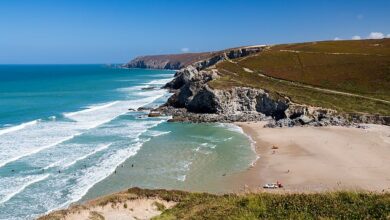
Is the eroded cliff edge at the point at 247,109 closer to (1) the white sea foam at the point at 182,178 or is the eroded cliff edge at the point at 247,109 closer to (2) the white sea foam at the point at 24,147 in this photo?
(2) the white sea foam at the point at 24,147

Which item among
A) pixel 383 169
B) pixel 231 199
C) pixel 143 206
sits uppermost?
pixel 231 199

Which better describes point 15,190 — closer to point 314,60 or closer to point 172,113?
point 172,113

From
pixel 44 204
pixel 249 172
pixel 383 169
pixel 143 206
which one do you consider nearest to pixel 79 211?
pixel 143 206

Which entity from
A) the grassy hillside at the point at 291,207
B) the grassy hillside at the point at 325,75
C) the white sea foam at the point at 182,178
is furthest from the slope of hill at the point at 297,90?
the grassy hillside at the point at 291,207

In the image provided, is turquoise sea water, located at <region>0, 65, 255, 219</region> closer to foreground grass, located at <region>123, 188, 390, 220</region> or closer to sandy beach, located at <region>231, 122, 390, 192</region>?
sandy beach, located at <region>231, 122, 390, 192</region>

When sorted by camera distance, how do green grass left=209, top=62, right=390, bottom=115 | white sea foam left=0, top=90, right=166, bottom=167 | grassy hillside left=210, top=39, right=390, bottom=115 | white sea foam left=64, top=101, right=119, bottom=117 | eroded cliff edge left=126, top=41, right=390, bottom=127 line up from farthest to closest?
white sea foam left=64, top=101, right=119, bottom=117 < grassy hillside left=210, top=39, right=390, bottom=115 < green grass left=209, top=62, right=390, bottom=115 < eroded cliff edge left=126, top=41, right=390, bottom=127 < white sea foam left=0, top=90, right=166, bottom=167

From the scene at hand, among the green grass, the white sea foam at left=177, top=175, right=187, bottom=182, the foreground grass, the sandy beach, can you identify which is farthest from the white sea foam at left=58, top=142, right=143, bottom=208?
the green grass
